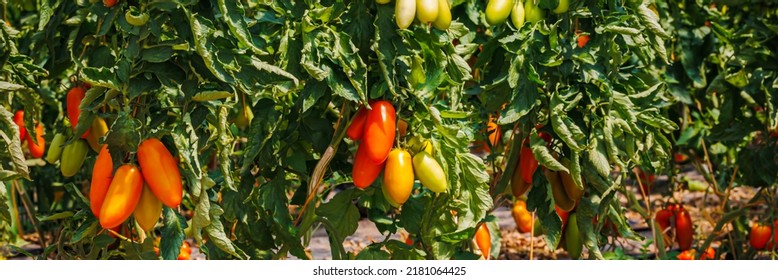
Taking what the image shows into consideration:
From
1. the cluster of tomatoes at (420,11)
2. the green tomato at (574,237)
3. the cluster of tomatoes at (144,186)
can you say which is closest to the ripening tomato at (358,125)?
the cluster of tomatoes at (420,11)

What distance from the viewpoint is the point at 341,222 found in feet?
8.83

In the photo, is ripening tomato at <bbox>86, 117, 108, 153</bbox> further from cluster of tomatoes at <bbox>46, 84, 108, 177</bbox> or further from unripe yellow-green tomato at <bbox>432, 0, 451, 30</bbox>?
unripe yellow-green tomato at <bbox>432, 0, 451, 30</bbox>

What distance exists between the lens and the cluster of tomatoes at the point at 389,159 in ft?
7.60

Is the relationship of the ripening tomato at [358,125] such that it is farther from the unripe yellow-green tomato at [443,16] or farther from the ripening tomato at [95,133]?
the ripening tomato at [95,133]

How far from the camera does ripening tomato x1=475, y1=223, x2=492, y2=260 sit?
3.21m

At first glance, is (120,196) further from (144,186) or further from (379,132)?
(379,132)

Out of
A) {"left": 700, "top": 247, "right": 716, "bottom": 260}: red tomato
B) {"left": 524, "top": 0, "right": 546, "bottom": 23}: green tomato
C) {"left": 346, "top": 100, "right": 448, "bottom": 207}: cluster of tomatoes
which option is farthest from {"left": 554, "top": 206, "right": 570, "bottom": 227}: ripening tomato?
{"left": 700, "top": 247, "right": 716, "bottom": 260}: red tomato

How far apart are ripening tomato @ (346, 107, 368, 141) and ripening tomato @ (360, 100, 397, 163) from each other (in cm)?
4

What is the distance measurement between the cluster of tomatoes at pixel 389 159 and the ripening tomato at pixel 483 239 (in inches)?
33.8

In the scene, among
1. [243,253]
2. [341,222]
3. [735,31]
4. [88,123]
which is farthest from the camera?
[735,31]
